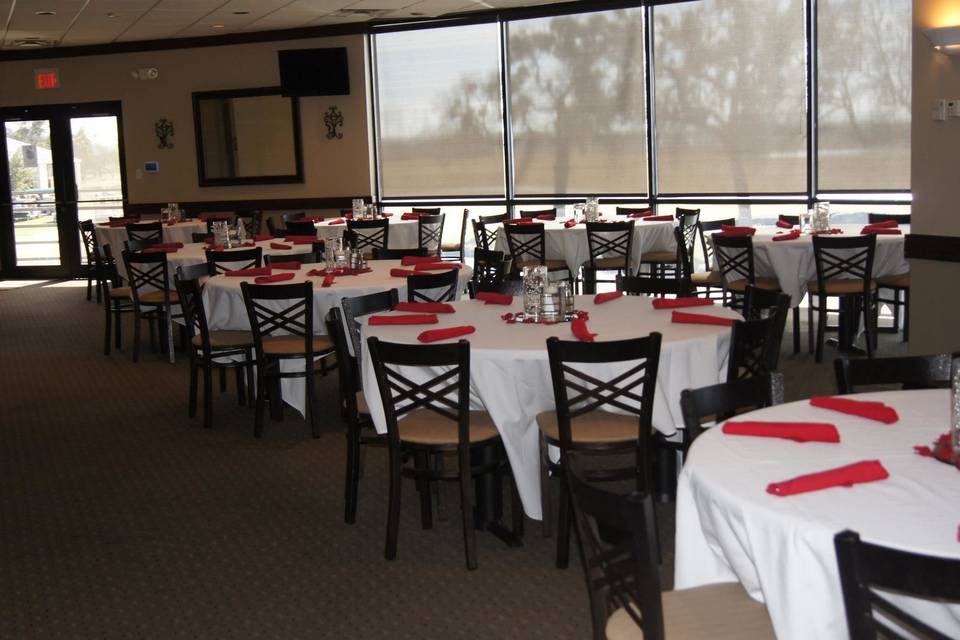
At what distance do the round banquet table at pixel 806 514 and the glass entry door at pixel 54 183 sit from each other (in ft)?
43.7

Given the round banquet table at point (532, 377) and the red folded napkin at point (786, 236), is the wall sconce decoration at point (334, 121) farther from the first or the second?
the round banquet table at point (532, 377)

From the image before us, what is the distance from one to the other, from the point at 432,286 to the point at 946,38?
10.6 ft

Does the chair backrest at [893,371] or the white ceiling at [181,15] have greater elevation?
the white ceiling at [181,15]

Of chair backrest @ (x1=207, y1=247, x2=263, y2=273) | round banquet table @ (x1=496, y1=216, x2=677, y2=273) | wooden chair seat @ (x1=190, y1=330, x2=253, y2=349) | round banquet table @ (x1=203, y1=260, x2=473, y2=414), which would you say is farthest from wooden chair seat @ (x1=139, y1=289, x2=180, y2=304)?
round banquet table @ (x1=496, y1=216, x2=677, y2=273)

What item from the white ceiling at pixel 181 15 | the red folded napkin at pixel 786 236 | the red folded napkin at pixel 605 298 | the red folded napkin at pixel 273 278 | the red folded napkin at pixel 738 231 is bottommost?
the red folded napkin at pixel 605 298

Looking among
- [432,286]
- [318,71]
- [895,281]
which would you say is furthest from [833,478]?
[318,71]

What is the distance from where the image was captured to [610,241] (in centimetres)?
914

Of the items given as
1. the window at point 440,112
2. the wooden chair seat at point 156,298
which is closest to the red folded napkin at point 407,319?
the wooden chair seat at point 156,298

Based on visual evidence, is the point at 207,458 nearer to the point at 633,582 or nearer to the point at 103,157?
the point at 633,582

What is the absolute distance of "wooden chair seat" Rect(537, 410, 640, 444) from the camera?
4027 millimetres

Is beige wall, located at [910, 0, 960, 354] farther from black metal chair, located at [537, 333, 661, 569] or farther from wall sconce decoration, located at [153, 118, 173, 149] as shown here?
wall sconce decoration, located at [153, 118, 173, 149]

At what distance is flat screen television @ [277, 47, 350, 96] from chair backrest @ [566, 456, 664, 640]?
1121cm

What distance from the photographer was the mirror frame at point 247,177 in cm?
1356

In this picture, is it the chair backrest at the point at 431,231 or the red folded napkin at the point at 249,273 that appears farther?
the chair backrest at the point at 431,231
